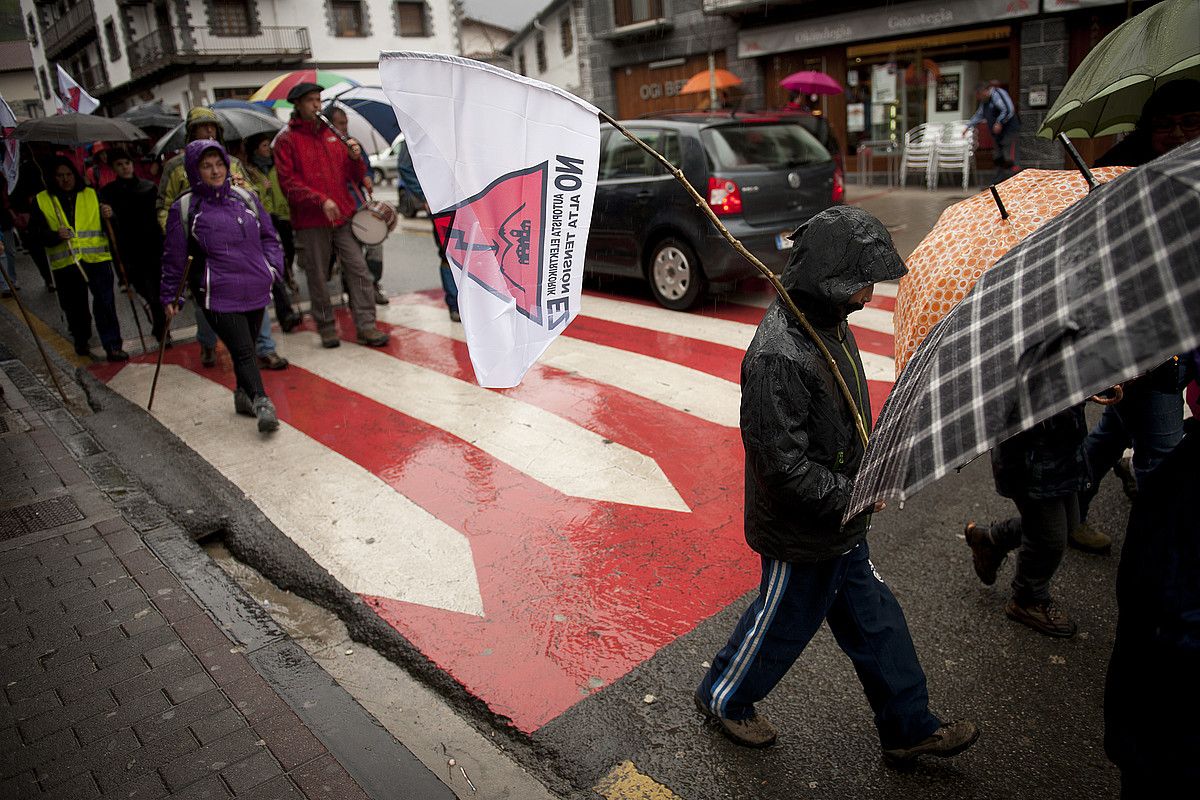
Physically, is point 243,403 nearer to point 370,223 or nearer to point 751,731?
point 370,223

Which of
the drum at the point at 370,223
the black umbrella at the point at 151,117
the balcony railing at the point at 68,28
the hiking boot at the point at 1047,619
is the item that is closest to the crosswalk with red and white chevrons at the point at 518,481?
the drum at the point at 370,223

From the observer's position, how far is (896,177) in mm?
17641

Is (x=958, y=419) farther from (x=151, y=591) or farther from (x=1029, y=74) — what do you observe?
(x=1029, y=74)

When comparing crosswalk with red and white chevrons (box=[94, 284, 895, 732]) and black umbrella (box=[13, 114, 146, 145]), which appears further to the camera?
black umbrella (box=[13, 114, 146, 145])

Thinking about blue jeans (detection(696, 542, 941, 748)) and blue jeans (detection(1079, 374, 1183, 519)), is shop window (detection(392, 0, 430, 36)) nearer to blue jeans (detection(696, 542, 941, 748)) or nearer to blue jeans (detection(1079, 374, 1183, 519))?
blue jeans (detection(1079, 374, 1183, 519))

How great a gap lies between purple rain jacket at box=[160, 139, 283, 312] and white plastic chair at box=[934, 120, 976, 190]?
13.3m

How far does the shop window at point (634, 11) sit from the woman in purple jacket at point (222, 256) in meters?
18.1

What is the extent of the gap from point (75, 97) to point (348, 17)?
28.6 meters

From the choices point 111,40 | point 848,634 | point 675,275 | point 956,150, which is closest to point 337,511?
point 848,634

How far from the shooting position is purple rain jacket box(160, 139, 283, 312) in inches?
223

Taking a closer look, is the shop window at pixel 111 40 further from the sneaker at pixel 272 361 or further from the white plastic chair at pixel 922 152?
the white plastic chair at pixel 922 152

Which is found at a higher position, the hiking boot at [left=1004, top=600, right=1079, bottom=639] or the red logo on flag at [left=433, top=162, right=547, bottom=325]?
the red logo on flag at [left=433, top=162, right=547, bottom=325]

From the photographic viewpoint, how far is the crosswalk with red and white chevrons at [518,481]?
3492mm

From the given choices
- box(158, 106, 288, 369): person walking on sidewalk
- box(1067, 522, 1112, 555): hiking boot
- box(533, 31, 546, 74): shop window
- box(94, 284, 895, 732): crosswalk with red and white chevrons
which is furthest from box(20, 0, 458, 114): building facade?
box(533, 31, 546, 74): shop window
